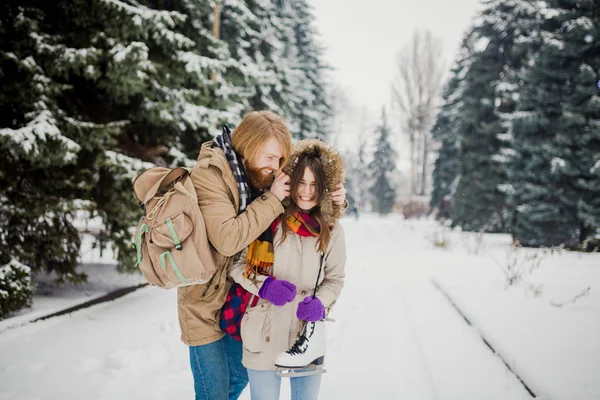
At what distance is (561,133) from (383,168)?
29.7 metres

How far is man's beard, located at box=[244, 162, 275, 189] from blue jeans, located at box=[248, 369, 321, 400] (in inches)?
42.7

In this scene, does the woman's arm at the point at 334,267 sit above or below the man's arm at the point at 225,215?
below

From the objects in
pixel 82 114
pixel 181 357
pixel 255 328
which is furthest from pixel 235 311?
pixel 82 114

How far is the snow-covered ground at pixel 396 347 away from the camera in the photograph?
3.21m

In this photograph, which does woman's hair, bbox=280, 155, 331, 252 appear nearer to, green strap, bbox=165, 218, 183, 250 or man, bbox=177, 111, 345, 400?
man, bbox=177, 111, 345, 400

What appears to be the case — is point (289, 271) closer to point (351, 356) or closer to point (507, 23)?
point (351, 356)

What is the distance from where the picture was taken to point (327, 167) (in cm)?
216

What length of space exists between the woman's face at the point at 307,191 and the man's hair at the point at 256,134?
0.19m

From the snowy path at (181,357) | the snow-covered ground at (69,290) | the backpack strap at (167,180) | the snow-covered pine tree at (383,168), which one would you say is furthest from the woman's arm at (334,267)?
the snow-covered pine tree at (383,168)

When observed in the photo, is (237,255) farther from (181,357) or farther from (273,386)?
(181,357)

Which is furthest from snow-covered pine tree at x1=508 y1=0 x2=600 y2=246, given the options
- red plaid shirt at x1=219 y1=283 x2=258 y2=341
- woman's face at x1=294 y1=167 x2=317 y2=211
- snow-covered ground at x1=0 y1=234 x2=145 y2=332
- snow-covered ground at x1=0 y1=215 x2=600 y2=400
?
snow-covered ground at x1=0 y1=234 x2=145 y2=332

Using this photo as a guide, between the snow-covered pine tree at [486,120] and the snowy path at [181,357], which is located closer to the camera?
the snowy path at [181,357]

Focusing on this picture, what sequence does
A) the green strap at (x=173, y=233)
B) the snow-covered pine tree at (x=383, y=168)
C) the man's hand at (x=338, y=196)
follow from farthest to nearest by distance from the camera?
the snow-covered pine tree at (x=383, y=168), the man's hand at (x=338, y=196), the green strap at (x=173, y=233)

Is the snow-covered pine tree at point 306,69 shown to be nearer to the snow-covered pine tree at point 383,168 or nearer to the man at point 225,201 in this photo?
the snow-covered pine tree at point 383,168
